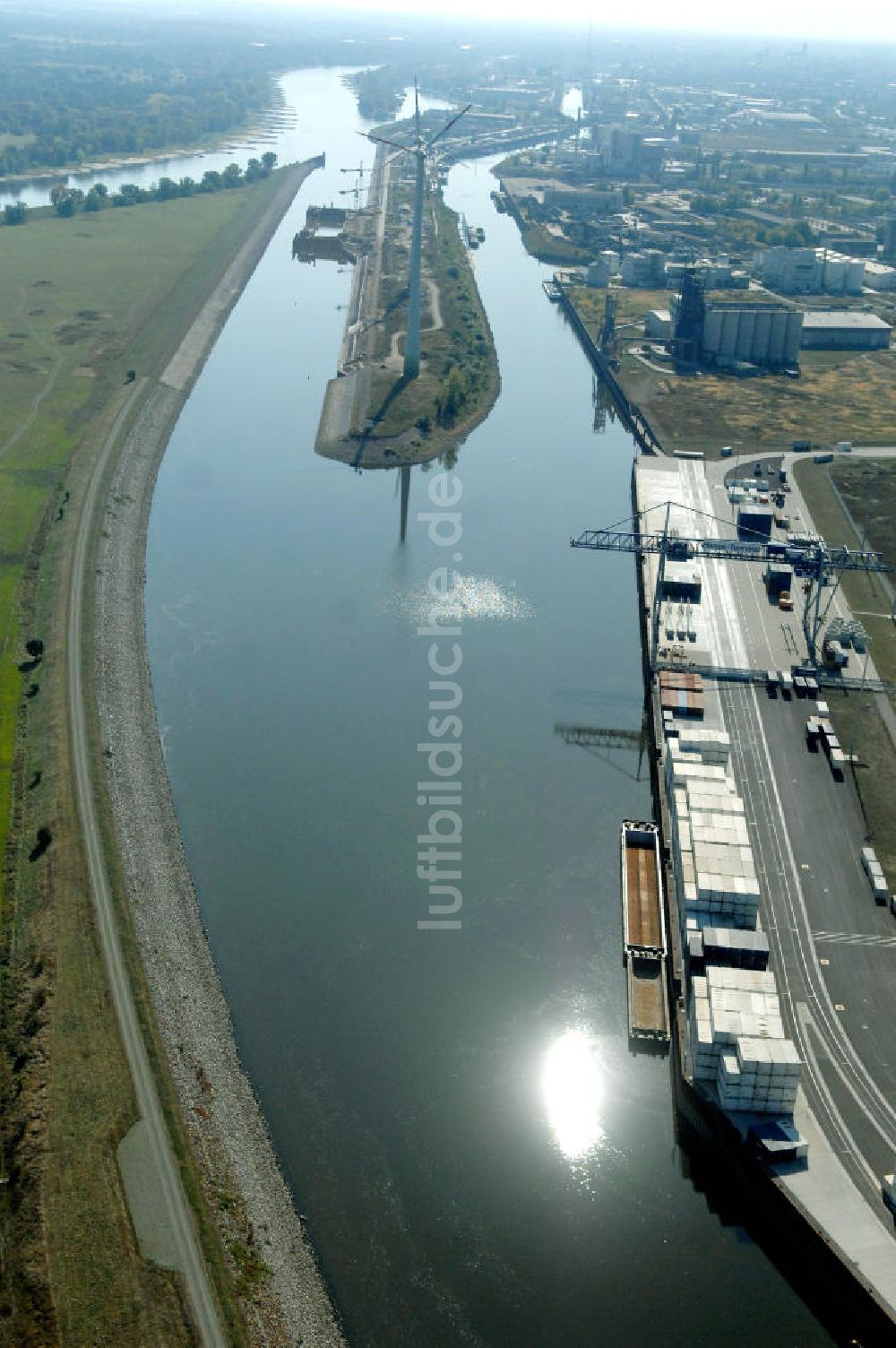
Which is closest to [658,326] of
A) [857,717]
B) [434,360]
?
[434,360]

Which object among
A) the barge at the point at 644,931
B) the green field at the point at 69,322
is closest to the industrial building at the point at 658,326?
the green field at the point at 69,322

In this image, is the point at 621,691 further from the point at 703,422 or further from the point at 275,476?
the point at 703,422

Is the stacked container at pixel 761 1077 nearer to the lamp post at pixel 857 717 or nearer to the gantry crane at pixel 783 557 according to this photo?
the lamp post at pixel 857 717

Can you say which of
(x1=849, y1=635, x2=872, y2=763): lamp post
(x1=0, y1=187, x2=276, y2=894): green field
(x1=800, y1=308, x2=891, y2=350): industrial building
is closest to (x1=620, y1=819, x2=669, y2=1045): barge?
(x1=849, y1=635, x2=872, y2=763): lamp post

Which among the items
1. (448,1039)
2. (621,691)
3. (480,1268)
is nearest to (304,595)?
(621,691)

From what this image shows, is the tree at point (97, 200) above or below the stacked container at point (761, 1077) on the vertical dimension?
above

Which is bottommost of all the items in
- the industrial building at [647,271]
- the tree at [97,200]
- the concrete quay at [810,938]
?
the concrete quay at [810,938]
